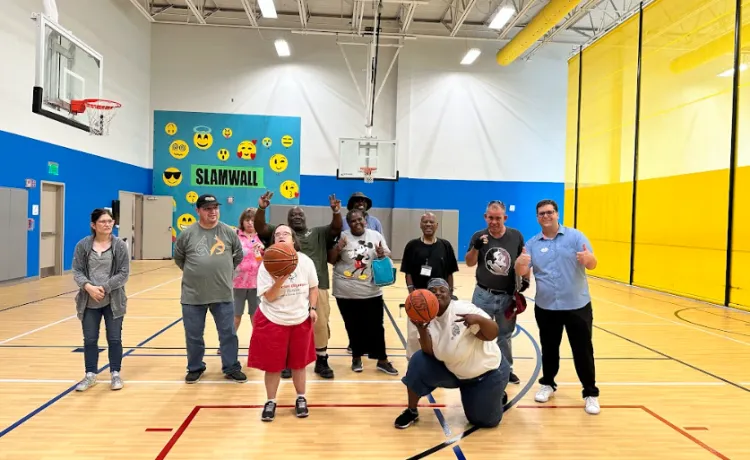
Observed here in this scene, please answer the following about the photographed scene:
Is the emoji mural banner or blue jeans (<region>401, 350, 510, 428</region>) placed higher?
the emoji mural banner

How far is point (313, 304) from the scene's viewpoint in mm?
4113

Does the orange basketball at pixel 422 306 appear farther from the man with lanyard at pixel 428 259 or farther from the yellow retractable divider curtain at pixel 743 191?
the yellow retractable divider curtain at pixel 743 191

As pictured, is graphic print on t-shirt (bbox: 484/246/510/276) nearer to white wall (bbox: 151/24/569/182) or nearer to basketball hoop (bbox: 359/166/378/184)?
basketball hoop (bbox: 359/166/378/184)

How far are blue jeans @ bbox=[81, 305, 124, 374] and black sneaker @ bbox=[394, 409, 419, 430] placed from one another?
2.72m

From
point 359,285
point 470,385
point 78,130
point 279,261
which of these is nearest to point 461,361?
point 470,385

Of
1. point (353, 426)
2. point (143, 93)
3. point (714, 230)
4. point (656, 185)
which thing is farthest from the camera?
point (143, 93)

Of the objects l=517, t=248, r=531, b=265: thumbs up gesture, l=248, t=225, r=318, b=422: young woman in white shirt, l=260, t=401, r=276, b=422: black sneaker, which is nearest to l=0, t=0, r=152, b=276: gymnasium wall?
l=248, t=225, r=318, b=422: young woman in white shirt

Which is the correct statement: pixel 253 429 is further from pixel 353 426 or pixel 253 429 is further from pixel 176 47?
pixel 176 47

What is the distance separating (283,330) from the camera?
156 inches

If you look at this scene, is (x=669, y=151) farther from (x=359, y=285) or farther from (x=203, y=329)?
(x=203, y=329)

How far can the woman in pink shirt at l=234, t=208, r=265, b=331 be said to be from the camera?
5.79m

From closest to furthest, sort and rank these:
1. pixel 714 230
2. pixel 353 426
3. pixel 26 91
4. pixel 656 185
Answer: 1. pixel 353 426
2. pixel 714 230
3. pixel 26 91
4. pixel 656 185

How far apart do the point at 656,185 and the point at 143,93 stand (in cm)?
1661

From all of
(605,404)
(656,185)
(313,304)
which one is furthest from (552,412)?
(656,185)
